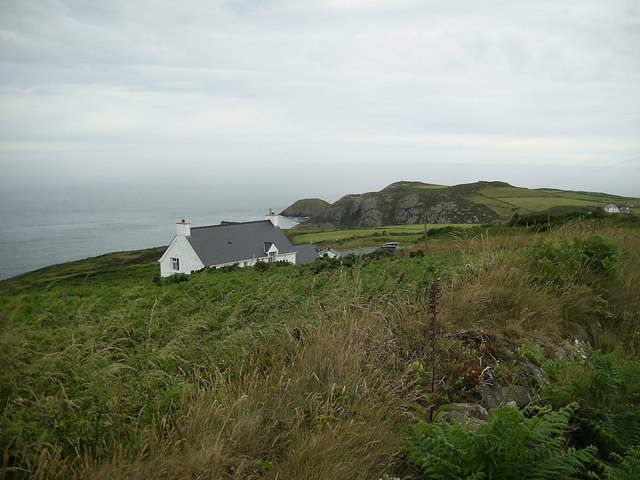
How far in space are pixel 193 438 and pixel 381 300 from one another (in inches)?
108

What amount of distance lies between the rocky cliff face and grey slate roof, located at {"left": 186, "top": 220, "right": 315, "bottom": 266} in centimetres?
8226

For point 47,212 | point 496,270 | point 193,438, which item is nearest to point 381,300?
point 496,270

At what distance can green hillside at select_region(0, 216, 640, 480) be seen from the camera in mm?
2225

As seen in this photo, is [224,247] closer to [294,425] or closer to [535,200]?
[294,425]

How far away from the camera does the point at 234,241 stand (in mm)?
38125

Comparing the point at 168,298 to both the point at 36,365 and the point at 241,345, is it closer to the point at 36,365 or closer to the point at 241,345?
the point at 241,345

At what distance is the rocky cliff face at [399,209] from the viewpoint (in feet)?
415

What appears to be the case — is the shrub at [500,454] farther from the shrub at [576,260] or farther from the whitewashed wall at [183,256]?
the whitewashed wall at [183,256]

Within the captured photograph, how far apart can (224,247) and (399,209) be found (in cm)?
12175

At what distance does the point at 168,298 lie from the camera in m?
8.95

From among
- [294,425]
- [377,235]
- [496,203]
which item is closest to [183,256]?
[377,235]

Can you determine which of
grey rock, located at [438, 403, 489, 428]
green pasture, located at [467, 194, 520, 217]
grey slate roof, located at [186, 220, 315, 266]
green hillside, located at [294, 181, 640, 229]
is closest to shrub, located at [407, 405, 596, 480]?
grey rock, located at [438, 403, 489, 428]

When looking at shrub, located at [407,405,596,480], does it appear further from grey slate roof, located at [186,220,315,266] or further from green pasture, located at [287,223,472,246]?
green pasture, located at [287,223,472,246]

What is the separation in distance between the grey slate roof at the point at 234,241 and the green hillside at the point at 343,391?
30.9 m
